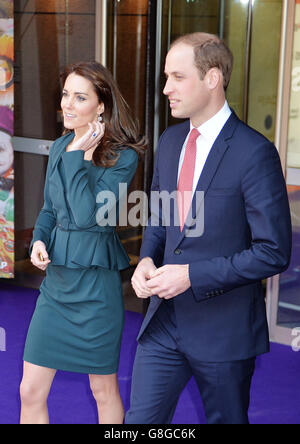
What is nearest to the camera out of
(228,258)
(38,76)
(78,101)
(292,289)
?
(228,258)

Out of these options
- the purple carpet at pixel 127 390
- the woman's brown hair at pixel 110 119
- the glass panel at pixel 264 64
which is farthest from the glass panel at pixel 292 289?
the woman's brown hair at pixel 110 119

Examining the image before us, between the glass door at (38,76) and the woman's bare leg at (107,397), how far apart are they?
3.08 meters

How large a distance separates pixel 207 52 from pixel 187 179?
0.38m

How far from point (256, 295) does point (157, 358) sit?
1.19 ft

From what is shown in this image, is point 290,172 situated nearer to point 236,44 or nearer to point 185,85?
point 236,44

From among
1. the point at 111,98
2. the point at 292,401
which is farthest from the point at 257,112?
the point at 111,98

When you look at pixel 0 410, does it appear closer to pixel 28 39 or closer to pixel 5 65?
pixel 5 65

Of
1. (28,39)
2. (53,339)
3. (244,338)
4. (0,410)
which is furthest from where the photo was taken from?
(28,39)

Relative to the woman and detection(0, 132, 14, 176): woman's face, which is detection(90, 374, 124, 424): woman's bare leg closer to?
the woman

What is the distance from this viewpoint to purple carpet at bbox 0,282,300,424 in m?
3.55

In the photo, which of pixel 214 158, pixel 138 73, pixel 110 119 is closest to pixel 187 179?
pixel 214 158

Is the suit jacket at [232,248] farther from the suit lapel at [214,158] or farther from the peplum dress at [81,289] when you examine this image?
the peplum dress at [81,289]

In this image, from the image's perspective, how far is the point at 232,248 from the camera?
2.09 meters

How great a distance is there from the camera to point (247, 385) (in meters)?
2.14
